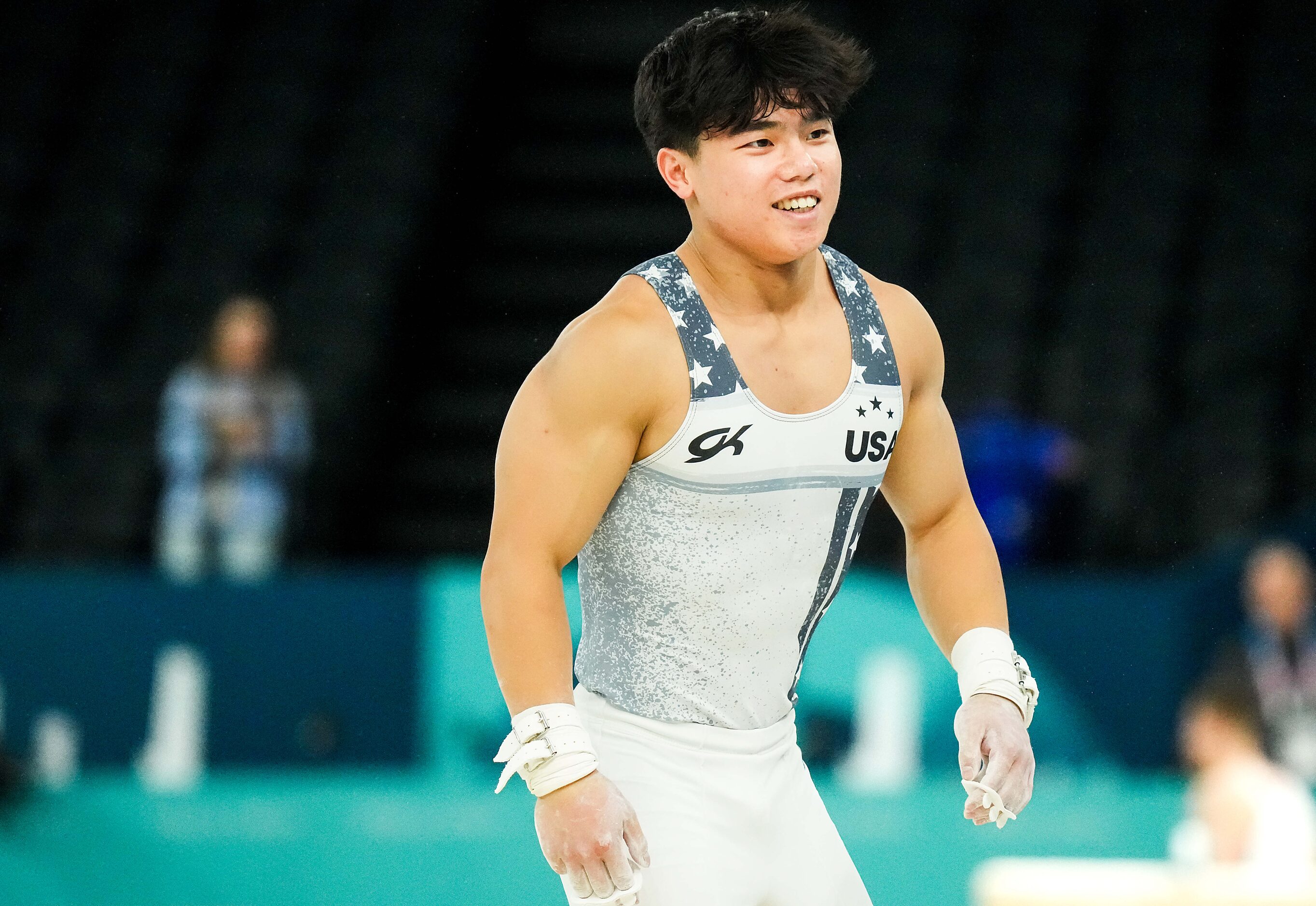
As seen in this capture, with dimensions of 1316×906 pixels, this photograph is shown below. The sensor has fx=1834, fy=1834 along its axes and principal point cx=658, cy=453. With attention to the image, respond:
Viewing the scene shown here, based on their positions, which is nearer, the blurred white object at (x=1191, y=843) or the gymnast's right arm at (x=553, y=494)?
the gymnast's right arm at (x=553, y=494)

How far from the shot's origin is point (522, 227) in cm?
1060

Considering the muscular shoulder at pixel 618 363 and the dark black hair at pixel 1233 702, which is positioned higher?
the muscular shoulder at pixel 618 363

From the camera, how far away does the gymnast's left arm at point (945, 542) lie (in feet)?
8.93

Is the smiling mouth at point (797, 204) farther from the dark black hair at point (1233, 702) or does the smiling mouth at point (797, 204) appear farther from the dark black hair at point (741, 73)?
the dark black hair at point (1233, 702)

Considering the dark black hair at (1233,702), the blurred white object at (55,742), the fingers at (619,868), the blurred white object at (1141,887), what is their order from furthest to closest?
the blurred white object at (55,742), the dark black hair at (1233,702), the blurred white object at (1141,887), the fingers at (619,868)

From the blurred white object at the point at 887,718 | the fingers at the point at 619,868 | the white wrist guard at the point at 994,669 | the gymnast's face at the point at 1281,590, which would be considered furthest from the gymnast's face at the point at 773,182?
the gymnast's face at the point at 1281,590

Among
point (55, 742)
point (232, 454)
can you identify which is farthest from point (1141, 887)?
point (55, 742)

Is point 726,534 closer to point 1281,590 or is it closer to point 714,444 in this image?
point 714,444

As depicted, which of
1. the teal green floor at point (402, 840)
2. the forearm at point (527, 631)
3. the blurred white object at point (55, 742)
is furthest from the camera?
the blurred white object at point (55, 742)

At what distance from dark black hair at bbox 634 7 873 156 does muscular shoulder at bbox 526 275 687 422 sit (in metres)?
0.28

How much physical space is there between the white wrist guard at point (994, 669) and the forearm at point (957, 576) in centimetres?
3

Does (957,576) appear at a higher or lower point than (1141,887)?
higher

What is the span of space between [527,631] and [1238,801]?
365 centimetres

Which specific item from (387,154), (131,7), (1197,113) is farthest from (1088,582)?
(131,7)
